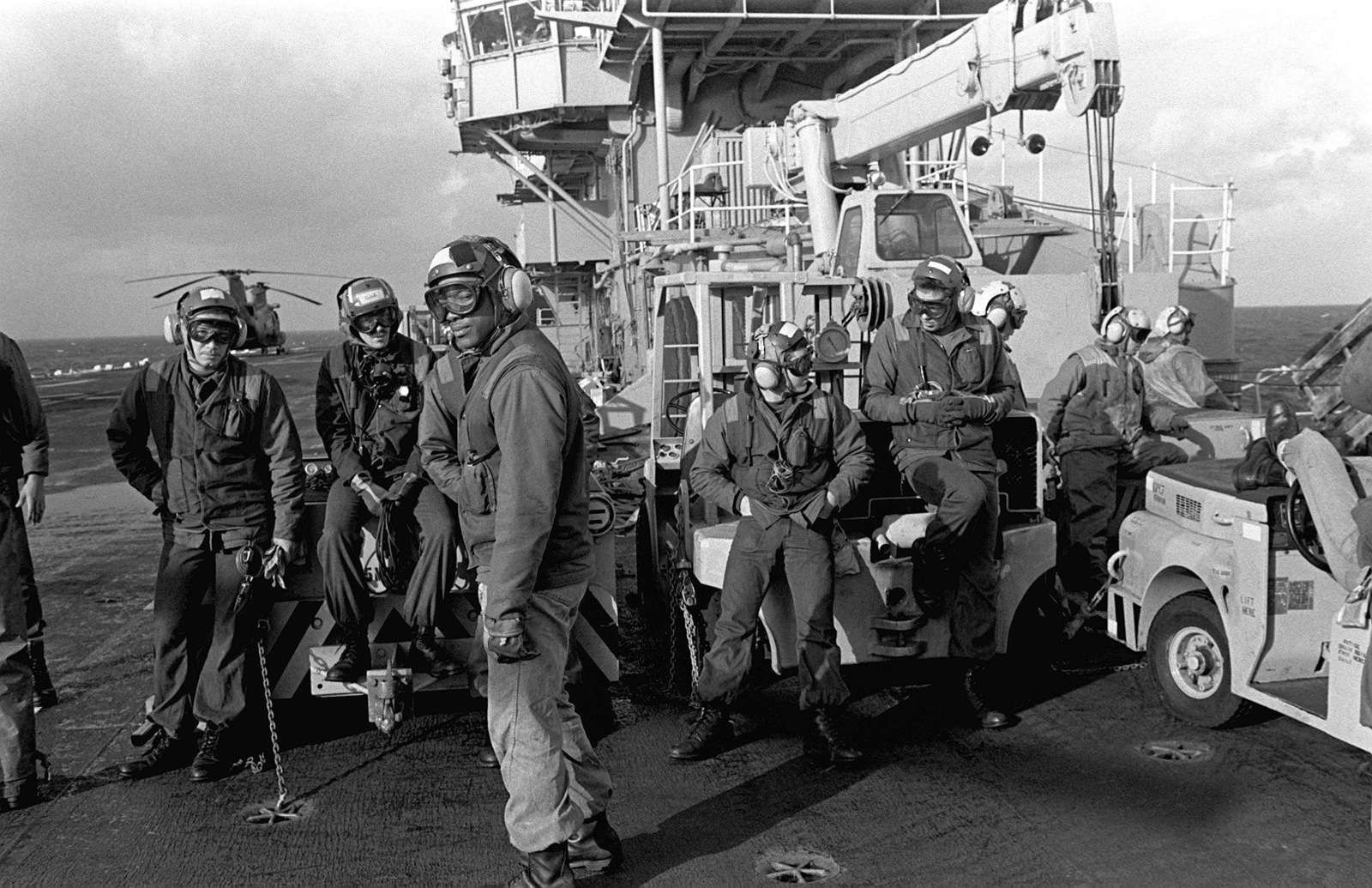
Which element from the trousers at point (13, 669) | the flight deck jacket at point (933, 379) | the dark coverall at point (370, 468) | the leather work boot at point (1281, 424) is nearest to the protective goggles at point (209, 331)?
the dark coverall at point (370, 468)

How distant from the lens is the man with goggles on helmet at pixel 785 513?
6004 millimetres

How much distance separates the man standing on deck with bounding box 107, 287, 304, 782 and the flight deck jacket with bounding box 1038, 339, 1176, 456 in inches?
203

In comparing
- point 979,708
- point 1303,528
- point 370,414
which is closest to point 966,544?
point 979,708

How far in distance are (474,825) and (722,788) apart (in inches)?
45.5

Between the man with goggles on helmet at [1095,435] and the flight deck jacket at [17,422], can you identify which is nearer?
the flight deck jacket at [17,422]

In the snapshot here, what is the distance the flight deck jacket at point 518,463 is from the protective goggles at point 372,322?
1462 mm

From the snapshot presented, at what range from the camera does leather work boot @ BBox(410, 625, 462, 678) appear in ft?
20.0

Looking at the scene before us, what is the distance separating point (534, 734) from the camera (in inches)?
174

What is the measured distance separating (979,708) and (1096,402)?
115 inches

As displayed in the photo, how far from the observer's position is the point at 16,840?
5.24 m

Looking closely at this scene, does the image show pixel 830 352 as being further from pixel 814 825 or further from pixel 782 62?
pixel 782 62

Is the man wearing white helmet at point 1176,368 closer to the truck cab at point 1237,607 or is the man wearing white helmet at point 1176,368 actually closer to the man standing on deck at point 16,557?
the truck cab at point 1237,607

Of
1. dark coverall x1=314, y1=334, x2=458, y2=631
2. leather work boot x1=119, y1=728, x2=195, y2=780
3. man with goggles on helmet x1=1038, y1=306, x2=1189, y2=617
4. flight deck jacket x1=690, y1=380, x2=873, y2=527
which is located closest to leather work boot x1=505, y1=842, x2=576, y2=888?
dark coverall x1=314, y1=334, x2=458, y2=631

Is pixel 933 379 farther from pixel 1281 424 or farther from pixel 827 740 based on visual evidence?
pixel 827 740
